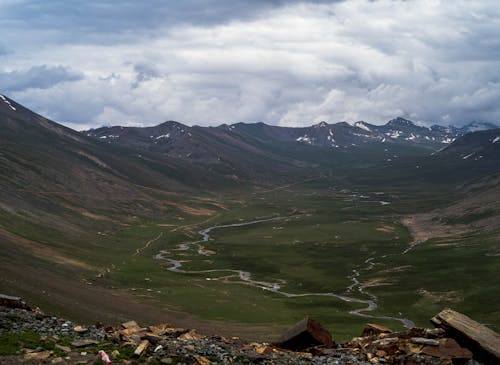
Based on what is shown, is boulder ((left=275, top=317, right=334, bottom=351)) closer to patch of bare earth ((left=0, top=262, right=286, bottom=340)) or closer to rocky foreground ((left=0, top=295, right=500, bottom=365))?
rocky foreground ((left=0, top=295, right=500, bottom=365))

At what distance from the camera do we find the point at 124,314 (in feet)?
302

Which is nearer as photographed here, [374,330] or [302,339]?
[302,339]

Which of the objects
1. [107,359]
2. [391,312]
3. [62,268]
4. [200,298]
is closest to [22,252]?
[62,268]

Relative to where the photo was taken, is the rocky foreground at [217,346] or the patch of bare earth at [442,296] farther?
the patch of bare earth at [442,296]

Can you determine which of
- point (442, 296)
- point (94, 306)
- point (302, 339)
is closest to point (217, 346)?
point (302, 339)

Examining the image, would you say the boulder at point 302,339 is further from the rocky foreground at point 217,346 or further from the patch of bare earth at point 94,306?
the patch of bare earth at point 94,306

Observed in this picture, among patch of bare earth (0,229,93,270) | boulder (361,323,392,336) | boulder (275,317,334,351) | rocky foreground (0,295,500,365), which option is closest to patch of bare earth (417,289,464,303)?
patch of bare earth (0,229,93,270)

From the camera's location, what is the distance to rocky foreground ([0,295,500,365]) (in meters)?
35.4

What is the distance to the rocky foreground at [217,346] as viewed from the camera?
35406 mm

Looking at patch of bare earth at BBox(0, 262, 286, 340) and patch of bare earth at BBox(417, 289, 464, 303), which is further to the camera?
patch of bare earth at BBox(417, 289, 464, 303)

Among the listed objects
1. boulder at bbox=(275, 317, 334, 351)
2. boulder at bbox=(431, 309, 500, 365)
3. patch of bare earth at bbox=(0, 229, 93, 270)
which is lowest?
patch of bare earth at bbox=(0, 229, 93, 270)

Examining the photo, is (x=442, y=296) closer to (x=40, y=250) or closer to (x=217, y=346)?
(x=40, y=250)

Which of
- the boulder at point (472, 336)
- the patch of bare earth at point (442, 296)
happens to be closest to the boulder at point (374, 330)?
the boulder at point (472, 336)

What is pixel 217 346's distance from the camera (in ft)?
134
